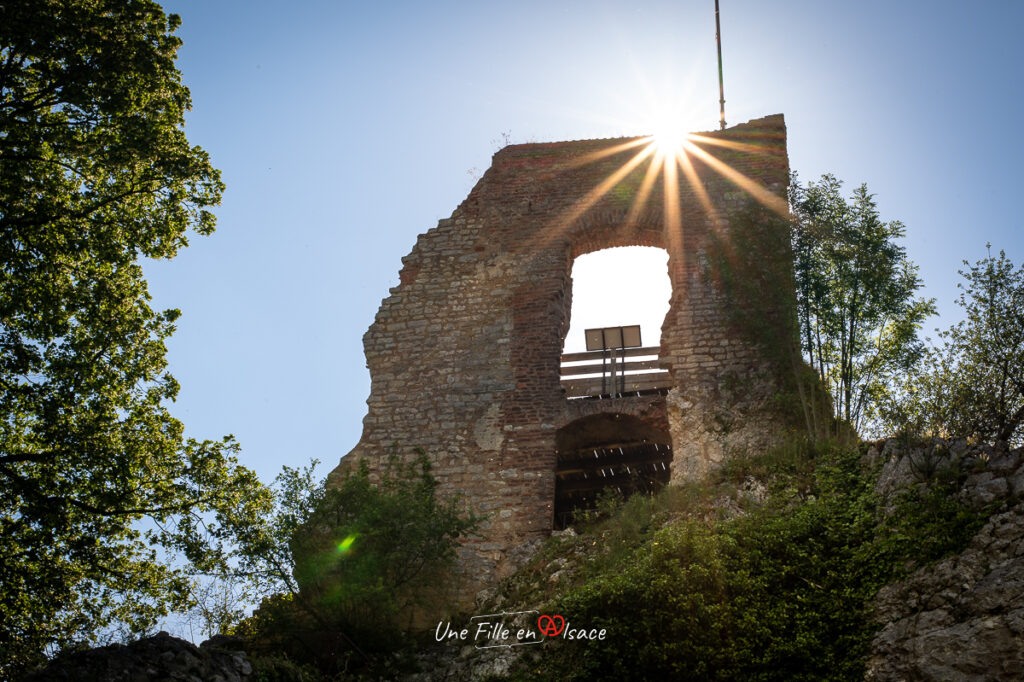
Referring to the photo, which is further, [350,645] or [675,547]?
[350,645]

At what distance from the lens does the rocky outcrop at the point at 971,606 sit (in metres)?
6.59

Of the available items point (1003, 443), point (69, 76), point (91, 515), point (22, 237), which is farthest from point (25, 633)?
point (1003, 443)

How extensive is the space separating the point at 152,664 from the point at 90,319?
332 centimetres

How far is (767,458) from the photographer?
10.9 meters

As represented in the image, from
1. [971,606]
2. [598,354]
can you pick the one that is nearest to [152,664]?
[971,606]

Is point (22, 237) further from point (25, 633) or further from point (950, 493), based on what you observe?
point (950, 493)

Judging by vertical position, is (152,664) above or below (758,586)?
below

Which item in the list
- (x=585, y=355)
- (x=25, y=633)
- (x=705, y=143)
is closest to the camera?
(x=25, y=633)

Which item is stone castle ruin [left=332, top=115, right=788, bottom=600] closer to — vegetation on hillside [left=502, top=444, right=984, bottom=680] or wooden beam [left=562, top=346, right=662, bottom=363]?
wooden beam [left=562, top=346, right=662, bottom=363]

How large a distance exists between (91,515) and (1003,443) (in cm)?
840

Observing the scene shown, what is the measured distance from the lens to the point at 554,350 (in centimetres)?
1287

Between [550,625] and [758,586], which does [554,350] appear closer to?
[550,625]

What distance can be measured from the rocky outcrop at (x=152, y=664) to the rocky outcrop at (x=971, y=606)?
535cm

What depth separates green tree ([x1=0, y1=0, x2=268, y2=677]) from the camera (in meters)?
8.48
